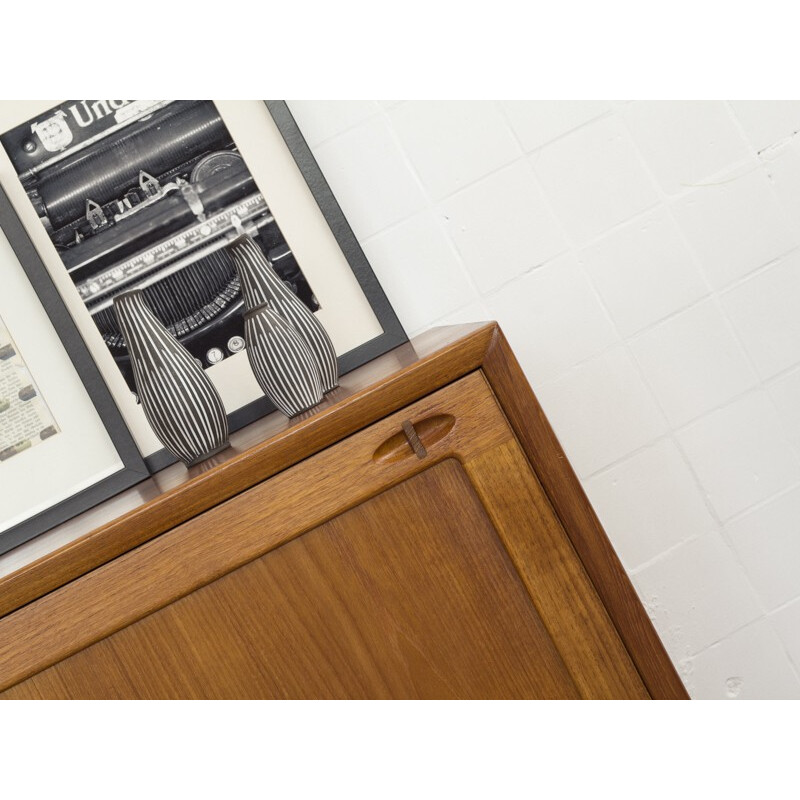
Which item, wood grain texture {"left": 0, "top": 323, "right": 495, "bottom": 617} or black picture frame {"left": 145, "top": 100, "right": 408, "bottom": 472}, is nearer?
wood grain texture {"left": 0, "top": 323, "right": 495, "bottom": 617}

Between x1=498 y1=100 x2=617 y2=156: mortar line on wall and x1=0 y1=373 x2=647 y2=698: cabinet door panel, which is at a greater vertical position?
x1=498 y1=100 x2=617 y2=156: mortar line on wall

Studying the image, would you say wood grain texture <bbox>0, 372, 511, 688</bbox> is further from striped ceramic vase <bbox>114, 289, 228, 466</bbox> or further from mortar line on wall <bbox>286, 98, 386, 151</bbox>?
mortar line on wall <bbox>286, 98, 386, 151</bbox>

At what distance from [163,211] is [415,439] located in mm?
781

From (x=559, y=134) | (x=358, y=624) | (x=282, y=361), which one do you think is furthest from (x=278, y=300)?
(x=559, y=134)

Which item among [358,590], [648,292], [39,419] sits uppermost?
[39,419]

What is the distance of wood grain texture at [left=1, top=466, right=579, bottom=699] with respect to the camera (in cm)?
87

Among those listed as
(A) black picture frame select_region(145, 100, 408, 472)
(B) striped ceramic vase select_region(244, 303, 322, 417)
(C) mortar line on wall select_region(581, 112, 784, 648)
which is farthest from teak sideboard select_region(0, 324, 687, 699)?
(C) mortar line on wall select_region(581, 112, 784, 648)

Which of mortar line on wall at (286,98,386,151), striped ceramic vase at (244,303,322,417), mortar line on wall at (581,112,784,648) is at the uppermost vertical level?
mortar line on wall at (286,98,386,151)

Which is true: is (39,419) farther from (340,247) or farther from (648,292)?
(648,292)

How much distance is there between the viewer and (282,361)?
1.11 metres

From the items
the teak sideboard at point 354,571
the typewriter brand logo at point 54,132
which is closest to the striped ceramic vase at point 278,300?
the teak sideboard at point 354,571

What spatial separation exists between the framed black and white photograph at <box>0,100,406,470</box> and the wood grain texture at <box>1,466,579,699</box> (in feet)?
1.79
